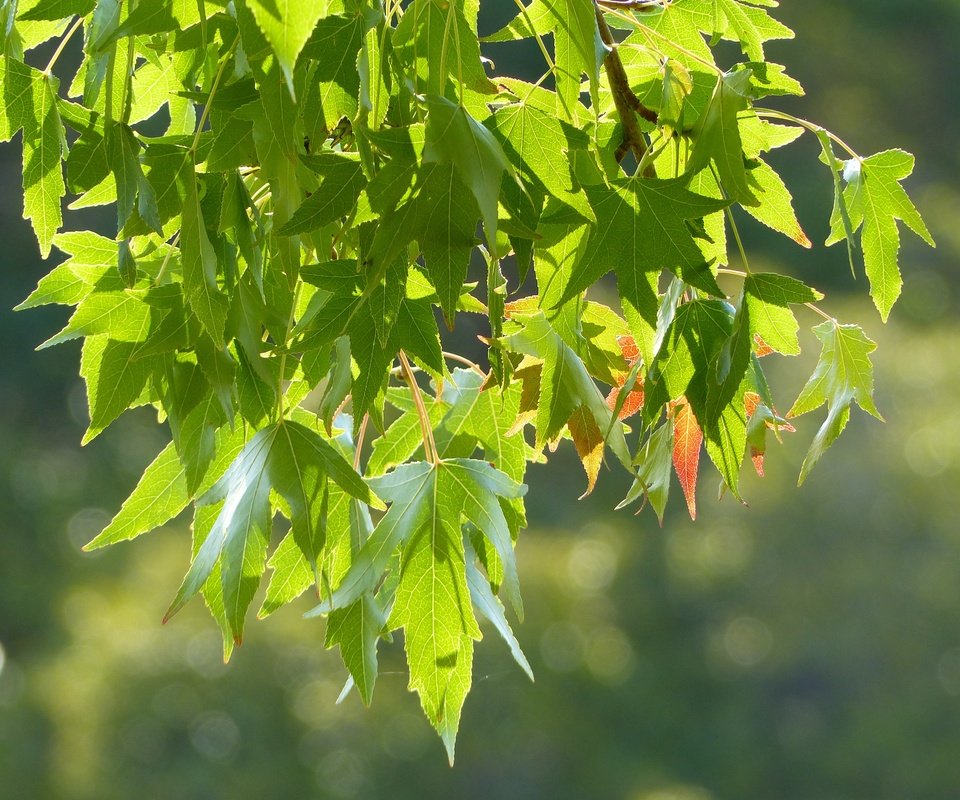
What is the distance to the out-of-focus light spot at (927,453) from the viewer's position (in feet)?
13.7

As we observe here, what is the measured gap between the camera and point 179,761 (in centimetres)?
371

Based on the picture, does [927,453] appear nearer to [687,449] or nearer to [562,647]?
[562,647]

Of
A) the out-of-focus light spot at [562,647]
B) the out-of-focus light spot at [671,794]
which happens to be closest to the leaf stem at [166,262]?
the out-of-focus light spot at [562,647]

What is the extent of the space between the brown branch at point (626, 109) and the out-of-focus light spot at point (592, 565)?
3768 mm

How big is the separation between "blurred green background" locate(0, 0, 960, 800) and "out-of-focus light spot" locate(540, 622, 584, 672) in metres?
0.01

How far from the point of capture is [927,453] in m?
4.21

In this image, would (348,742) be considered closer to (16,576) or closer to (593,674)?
(593,674)

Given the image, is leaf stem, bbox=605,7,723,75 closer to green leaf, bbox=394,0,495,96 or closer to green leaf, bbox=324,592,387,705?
green leaf, bbox=394,0,495,96

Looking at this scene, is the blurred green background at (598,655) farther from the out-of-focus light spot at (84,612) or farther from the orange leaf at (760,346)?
the orange leaf at (760,346)

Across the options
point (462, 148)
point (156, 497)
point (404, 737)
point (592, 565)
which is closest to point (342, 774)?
point (404, 737)

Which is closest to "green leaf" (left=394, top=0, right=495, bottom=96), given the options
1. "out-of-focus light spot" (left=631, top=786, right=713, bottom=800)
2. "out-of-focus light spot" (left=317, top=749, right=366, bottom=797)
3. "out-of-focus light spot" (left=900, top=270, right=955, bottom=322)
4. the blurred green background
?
the blurred green background

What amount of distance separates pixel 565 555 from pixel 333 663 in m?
0.85

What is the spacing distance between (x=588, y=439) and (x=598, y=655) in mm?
3865

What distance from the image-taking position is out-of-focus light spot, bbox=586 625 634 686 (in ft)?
14.1
